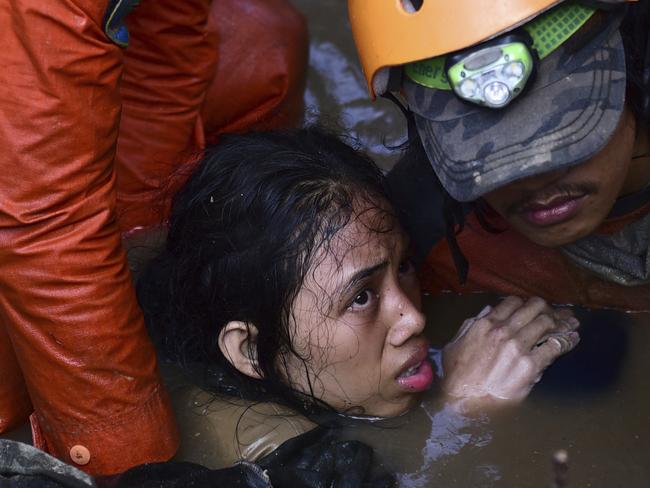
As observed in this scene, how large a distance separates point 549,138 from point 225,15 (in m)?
1.71

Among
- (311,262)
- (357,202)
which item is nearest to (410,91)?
(357,202)

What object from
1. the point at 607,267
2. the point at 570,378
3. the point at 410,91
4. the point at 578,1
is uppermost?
the point at 578,1

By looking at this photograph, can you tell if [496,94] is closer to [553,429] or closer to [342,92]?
[553,429]

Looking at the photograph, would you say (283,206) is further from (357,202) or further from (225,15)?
(225,15)

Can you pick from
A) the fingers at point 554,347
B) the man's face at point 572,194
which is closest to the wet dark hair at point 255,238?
the man's face at point 572,194

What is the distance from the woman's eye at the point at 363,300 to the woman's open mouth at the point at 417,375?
0.20 m

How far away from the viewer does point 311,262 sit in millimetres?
2520

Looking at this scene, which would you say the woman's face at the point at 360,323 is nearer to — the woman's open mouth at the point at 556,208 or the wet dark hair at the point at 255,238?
the wet dark hair at the point at 255,238

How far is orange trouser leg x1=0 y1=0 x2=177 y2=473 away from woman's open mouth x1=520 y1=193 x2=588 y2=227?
39.0 inches

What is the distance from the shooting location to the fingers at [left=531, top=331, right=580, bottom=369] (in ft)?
9.12

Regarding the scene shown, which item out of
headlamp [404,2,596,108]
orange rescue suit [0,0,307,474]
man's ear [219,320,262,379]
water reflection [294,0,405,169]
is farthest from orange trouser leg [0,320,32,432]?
water reflection [294,0,405,169]

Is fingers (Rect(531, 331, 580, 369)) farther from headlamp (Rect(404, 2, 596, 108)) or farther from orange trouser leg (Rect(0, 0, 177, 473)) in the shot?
orange trouser leg (Rect(0, 0, 177, 473))

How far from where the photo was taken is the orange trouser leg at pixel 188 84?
129 inches

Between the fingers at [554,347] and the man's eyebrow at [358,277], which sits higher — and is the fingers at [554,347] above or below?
below
